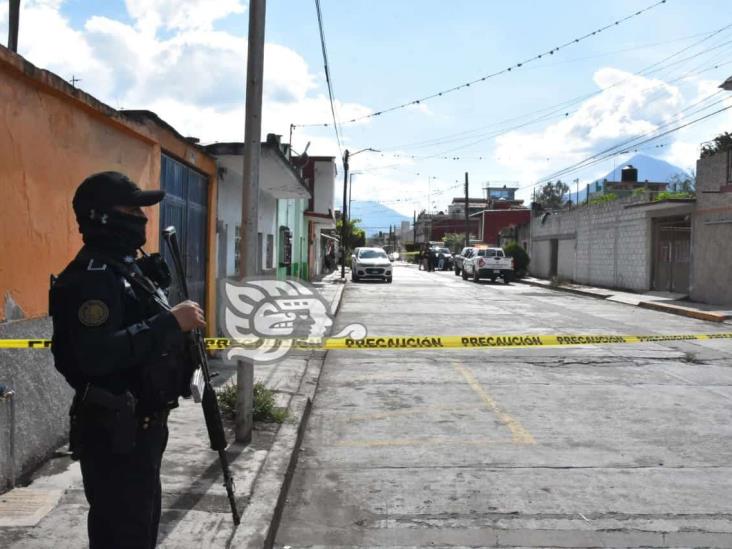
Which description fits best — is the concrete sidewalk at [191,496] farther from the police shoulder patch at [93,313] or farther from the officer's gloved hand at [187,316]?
the police shoulder patch at [93,313]

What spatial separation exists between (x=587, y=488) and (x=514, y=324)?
10.2 metres

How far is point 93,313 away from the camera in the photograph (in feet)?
7.41

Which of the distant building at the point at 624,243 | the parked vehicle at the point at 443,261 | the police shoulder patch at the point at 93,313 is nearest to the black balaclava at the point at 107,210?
the police shoulder patch at the point at 93,313

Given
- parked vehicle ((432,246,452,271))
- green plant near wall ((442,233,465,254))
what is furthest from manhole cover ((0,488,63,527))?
green plant near wall ((442,233,465,254))

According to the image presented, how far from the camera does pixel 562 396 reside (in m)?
7.62

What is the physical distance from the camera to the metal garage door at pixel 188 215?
7672mm

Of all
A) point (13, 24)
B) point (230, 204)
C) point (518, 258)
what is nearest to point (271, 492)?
point (230, 204)

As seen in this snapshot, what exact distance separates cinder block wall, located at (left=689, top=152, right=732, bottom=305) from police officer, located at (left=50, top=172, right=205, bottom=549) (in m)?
20.0

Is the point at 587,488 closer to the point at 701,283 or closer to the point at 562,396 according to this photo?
the point at 562,396

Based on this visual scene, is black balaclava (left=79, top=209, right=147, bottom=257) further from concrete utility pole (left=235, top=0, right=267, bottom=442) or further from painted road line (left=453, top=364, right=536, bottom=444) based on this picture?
painted road line (left=453, top=364, right=536, bottom=444)

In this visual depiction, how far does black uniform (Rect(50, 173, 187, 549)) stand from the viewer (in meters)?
2.28

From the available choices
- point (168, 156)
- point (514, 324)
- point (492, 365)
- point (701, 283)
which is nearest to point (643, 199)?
point (701, 283)

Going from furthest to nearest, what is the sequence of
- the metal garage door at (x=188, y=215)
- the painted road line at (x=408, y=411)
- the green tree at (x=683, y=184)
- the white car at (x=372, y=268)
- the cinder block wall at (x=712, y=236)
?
the green tree at (x=683, y=184)
the white car at (x=372, y=268)
the cinder block wall at (x=712, y=236)
the metal garage door at (x=188, y=215)
the painted road line at (x=408, y=411)

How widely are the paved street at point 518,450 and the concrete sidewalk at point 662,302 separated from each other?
23.7 feet
